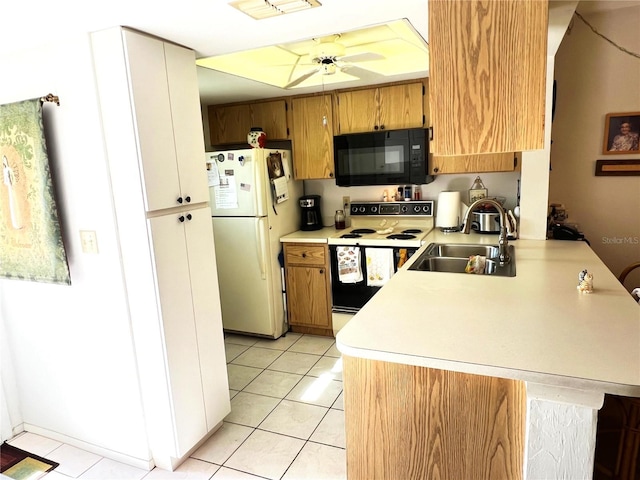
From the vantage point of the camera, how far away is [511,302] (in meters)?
1.57

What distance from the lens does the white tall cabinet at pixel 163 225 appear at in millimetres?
1747

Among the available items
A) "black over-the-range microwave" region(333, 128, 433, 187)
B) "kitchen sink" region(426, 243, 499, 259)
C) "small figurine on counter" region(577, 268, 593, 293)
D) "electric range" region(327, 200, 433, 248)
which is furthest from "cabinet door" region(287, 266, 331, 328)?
"small figurine on counter" region(577, 268, 593, 293)

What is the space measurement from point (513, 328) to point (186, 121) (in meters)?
1.70

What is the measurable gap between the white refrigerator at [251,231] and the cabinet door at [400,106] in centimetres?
93

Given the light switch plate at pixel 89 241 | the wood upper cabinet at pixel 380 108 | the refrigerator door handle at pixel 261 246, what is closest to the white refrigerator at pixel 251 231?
the refrigerator door handle at pixel 261 246

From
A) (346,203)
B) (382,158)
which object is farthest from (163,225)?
(346,203)

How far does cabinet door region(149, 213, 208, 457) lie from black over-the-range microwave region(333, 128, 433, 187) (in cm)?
178

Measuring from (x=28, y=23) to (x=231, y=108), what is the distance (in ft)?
7.54

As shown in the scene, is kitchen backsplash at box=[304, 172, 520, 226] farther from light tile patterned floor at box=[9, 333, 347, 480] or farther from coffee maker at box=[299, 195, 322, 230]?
light tile patterned floor at box=[9, 333, 347, 480]

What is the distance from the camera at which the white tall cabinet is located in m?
1.75

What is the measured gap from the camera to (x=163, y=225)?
6.15 feet

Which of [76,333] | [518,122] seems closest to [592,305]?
[518,122]

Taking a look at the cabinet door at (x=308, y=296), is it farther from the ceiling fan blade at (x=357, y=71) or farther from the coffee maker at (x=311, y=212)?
the ceiling fan blade at (x=357, y=71)

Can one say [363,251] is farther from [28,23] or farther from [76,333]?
[28,23]
